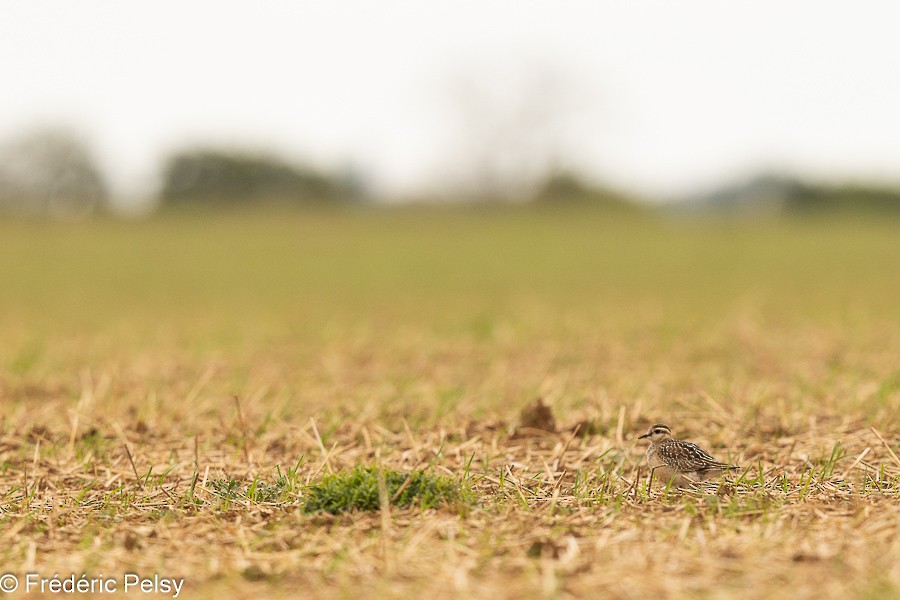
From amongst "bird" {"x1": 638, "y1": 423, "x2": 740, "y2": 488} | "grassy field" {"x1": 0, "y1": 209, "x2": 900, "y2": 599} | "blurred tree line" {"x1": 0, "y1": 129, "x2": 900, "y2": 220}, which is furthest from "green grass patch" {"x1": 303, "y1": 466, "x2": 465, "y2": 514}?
"blurred tree line" {"x1": 0, "y1": 129, "x2": 900, "y2": 220}

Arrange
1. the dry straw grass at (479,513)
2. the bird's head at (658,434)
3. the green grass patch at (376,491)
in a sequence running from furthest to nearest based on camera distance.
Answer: the bird's head at (658,434) < the green grass patch at (376,491) < the dry straw grass at (479,513)

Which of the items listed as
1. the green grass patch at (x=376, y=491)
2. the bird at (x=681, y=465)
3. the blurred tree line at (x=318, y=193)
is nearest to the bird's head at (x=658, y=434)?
the bird at (x=681, y=465)

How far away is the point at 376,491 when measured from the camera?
4.29 m

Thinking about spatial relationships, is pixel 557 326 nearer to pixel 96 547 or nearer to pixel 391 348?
pixel 391 348

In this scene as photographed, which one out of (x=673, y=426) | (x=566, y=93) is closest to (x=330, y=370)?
(x=673, y=426)

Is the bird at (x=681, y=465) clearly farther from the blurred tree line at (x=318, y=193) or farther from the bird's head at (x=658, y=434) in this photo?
the blurred tree line at (x=318, y=193)

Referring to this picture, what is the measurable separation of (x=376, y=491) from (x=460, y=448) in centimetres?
112

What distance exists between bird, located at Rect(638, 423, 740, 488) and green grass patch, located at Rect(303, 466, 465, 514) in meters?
1.05

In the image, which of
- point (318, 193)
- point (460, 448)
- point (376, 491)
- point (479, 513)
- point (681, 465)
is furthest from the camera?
point (318, 193)

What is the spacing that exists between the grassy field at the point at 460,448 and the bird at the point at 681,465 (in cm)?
11

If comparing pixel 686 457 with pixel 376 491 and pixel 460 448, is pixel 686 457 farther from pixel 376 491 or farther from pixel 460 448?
pixel 376 491

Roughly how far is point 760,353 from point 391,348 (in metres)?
4.14

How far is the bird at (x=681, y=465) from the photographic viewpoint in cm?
446

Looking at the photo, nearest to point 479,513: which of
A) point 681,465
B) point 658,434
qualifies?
point 681,465
